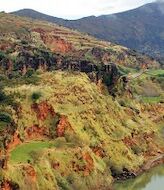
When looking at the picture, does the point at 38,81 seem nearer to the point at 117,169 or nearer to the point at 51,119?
the point at 51,119

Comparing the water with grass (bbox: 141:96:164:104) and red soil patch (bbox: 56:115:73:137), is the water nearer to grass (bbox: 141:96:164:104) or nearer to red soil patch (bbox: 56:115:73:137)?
red soil patch (bbox: 56:115:73:137)

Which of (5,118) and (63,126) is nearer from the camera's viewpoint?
(5,118)

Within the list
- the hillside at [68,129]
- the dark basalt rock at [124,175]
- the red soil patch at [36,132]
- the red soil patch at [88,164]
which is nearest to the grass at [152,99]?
the hillside at [68,129]

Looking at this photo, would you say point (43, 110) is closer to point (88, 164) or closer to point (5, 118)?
point (88, 164)

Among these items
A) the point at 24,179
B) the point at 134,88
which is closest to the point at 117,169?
the point at 24,179

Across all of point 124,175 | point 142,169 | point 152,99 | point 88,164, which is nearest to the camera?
point 88,164

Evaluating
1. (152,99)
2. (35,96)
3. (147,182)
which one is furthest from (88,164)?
(152,99)
